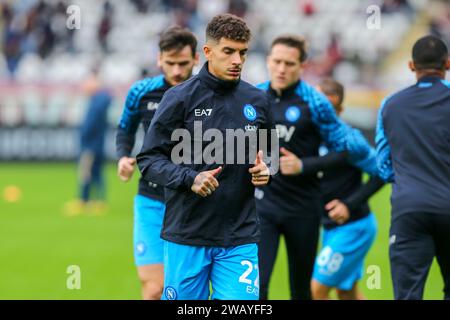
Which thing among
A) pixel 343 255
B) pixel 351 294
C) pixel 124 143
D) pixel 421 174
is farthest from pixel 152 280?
pixel 421 174

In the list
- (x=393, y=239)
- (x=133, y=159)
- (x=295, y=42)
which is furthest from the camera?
(x=295, y=42)

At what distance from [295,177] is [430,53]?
170cm

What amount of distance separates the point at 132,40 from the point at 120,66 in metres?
1.60

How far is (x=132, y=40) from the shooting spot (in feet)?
87.3

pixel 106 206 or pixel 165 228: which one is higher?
pixel 165 228

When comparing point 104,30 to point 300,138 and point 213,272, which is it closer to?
point 300,138

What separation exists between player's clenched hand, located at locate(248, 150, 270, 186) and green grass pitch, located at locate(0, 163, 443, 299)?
376cm

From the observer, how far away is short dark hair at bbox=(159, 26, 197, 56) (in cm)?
702

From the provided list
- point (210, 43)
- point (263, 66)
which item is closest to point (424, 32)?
point (263, 66)

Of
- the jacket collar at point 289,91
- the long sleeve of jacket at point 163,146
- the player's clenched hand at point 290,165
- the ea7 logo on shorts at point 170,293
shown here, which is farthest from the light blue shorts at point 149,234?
the long sleeve of jacket at point 163,146

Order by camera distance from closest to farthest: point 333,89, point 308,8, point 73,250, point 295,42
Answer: point 295,42, point 333,89, point 73,250, point 308,8

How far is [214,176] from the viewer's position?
539 centimetres

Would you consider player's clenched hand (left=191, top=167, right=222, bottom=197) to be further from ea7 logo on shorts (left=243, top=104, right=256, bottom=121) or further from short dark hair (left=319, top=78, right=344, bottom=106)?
short dark hair (left=319, top=78, right=344, bottom=106)
